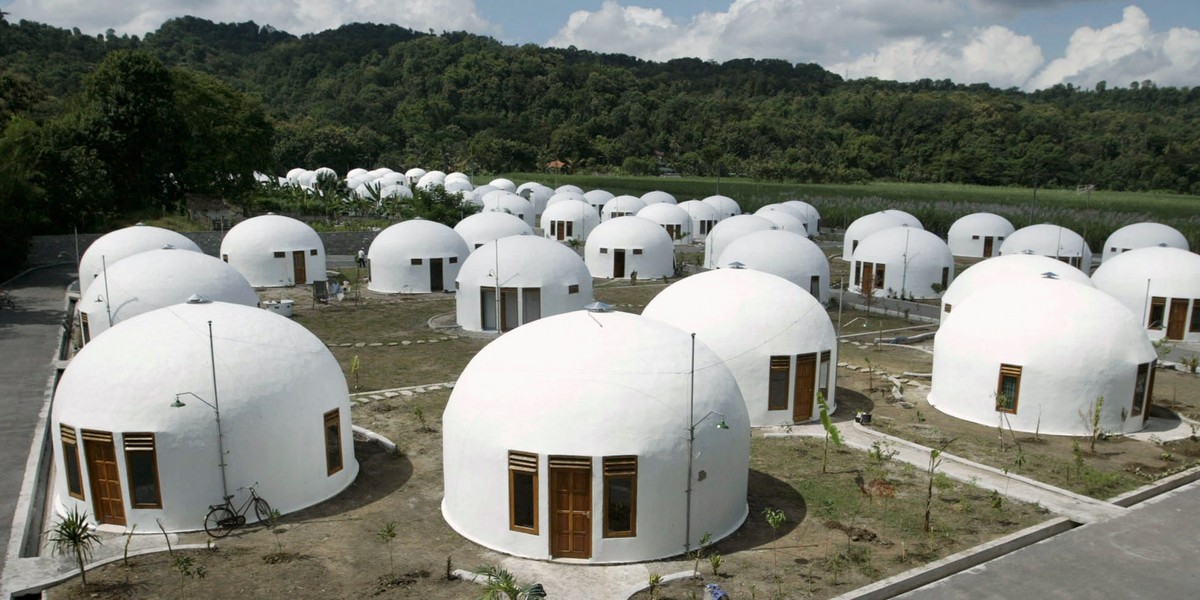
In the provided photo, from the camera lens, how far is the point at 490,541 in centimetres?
1302

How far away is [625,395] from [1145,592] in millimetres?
8514

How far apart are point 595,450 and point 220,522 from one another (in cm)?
676

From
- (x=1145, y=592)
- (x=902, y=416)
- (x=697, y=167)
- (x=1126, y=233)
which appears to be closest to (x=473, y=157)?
(x=697, y=167)

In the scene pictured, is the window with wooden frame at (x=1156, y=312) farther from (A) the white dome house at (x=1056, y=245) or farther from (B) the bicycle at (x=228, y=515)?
(B) the bicycle at (x=228, y=515)

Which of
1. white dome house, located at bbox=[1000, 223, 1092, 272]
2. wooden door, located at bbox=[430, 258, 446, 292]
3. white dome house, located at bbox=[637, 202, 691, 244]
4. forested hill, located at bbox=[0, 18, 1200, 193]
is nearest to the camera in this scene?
wooden door, located at bbox=[430, 258, 446, 292]

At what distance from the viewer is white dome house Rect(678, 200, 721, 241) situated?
2482 inches

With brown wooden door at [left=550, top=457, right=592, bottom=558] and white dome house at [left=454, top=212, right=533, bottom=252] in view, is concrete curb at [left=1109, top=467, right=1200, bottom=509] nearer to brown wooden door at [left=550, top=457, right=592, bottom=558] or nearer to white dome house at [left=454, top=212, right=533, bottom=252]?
brown wooden door at [left=550, top=457, right=592, bottom=558]

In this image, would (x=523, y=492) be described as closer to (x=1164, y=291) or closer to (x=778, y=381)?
(x=778, y=381)

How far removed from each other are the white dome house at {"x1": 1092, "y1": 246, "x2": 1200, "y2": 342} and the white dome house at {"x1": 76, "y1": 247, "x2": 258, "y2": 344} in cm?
3240

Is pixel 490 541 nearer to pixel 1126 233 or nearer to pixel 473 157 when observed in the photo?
pixel 1126 233

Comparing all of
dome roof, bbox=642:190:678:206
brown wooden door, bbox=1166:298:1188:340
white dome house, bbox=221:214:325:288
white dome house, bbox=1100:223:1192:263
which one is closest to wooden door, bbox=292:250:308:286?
white dome house, bbox=221:214:325:288

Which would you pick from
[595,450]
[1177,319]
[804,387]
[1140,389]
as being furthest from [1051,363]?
[1177,319]

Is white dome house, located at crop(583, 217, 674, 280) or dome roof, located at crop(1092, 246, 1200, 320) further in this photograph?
white dome house, located at crop(583, 217, 674, 280)

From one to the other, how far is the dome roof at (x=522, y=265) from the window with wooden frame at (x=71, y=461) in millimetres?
17798
